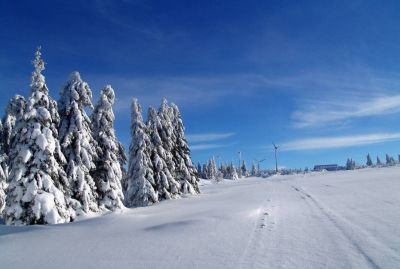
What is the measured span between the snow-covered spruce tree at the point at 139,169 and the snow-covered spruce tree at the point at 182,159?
252 inches

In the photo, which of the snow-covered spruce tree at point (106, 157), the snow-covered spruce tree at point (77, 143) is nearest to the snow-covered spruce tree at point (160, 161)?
the snow-covered spruce tree at point (106, 157)

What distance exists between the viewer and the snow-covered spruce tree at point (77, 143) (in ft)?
88.8

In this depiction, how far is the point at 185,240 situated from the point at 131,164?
94.7 feet

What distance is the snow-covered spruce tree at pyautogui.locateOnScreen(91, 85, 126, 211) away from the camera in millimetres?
30797

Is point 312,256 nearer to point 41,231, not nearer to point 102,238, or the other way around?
point 102,238

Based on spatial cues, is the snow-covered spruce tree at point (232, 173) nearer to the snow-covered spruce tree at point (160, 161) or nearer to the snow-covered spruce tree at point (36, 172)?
the snow-covered spruce tree at point (160, 161)

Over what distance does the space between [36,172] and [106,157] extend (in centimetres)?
984

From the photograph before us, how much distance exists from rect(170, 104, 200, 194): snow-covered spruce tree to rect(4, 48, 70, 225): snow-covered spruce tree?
22.9 metres

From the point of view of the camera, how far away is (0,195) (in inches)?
1412

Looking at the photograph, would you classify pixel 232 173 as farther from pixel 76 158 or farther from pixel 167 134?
pixel 76 158

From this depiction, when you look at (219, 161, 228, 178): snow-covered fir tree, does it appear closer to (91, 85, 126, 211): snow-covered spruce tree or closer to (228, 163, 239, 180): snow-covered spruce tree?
(228, 163, 239, 180): snow-covered spruce tree

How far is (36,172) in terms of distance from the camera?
21875 millimetres

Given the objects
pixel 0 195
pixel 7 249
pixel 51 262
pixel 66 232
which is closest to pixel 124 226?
pixel 66 232

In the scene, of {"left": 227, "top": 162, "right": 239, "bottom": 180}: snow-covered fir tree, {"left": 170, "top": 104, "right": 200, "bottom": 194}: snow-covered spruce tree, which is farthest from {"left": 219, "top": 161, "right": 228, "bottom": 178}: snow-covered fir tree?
{"left": 170, "top": 104, "right": 200, "bottom": 194}: snow-covered spruce tree
